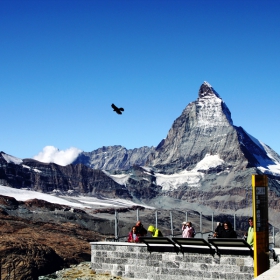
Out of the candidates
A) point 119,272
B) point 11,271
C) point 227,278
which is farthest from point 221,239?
point 11,271

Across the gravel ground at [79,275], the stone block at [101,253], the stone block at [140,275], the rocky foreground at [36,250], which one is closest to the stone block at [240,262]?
the stone block at [140,275]

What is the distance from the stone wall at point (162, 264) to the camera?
14438 millimetres

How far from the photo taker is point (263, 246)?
1265 centimetres

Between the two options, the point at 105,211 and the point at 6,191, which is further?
the point at 6,191

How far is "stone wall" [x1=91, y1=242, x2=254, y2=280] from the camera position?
47.4 ft

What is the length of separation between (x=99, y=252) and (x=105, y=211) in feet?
478

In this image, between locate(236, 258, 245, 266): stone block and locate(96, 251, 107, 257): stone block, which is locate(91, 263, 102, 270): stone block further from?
locate(236, 258, 245, 266): stone block

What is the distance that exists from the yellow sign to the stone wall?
1469 millimetres

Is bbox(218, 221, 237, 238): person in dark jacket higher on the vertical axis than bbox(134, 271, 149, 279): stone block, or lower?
higher

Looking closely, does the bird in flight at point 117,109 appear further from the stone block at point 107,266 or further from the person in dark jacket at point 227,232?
the person in dark jacket at point 227,232

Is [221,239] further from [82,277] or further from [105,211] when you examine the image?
[105,211]

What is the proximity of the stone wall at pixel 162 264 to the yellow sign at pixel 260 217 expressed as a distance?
147cm

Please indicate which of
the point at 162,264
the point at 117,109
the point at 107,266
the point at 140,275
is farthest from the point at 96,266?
the point at 117,109

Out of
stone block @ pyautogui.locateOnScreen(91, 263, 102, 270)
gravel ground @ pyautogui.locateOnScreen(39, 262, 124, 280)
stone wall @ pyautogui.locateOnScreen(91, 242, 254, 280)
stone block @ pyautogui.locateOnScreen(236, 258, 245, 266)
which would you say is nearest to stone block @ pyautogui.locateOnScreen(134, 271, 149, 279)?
stone wall @ pyautogui.locateOnScreen(91, 242, 254, 280)
